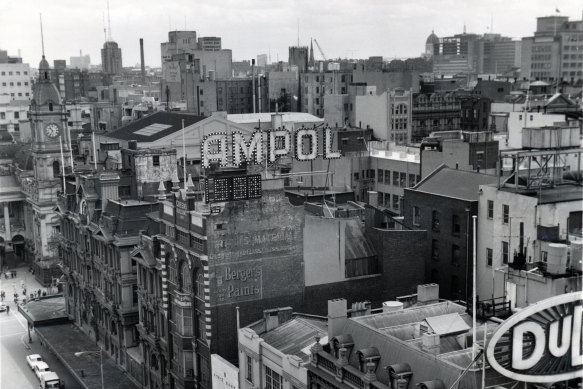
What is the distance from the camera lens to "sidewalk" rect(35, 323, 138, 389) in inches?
3484

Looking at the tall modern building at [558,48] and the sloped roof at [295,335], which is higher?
the tall modern building at [558,48]

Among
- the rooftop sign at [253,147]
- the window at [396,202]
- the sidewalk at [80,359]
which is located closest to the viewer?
the rooftop sign at [253,147]

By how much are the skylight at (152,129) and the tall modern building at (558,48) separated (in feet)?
219

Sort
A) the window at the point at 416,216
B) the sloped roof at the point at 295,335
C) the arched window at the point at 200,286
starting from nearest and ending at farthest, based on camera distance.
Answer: the sloped roof at the point at 295,335 → the arched window at the point at 200,286 → the window at the point at 416,216

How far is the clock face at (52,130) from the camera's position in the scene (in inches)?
5635

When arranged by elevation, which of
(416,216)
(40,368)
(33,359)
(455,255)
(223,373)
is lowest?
(33,359)

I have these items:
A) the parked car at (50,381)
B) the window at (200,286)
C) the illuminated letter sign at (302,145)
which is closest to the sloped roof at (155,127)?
the parked car at (50,381)

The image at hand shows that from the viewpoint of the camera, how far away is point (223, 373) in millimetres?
64250

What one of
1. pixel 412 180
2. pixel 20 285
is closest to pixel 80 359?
pixel 20 285

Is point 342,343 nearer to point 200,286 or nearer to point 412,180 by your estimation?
point 200,286

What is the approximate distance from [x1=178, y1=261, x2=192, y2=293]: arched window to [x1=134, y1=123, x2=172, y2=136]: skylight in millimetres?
72882

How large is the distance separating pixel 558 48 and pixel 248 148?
88.2m

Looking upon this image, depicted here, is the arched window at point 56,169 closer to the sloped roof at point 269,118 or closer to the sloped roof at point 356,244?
the sloped roof at point 269,118

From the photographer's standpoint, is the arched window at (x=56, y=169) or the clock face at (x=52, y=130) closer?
the clock face at (x=52, y=130)
